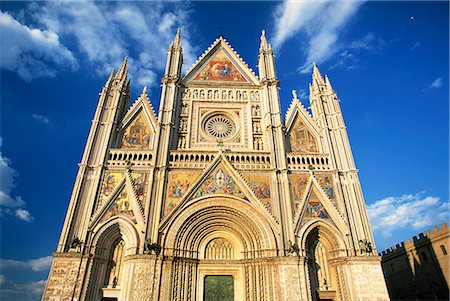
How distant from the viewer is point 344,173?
17.3 meters

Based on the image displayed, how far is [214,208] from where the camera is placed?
52.5 feet

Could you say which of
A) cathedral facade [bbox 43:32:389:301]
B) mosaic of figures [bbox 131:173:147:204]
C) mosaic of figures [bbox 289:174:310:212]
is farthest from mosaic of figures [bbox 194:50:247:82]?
mosaic of figures [bbox 131:173:147:204]

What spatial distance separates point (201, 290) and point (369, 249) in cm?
920

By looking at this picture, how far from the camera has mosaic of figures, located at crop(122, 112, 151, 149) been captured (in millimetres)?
18270

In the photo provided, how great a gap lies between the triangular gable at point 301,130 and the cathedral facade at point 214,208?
3.3 inches

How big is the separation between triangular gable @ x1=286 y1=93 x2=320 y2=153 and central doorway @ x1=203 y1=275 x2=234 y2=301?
30.1 ft

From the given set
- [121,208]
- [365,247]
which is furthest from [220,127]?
[365,247]

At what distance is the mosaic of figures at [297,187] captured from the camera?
53.3 feet

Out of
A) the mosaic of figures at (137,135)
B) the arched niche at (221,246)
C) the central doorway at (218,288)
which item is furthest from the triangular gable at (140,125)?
the central doorway at (218,288)

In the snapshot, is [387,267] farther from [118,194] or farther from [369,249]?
[118,194]

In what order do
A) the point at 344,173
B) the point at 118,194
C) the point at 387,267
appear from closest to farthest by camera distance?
the point at 118,194
the point at 344,173
the point at 387,267

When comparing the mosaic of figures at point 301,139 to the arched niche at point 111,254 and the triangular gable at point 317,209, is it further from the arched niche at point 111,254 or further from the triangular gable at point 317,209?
the arched niche at point 111,254

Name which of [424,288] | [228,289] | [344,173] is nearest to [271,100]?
[344,173]

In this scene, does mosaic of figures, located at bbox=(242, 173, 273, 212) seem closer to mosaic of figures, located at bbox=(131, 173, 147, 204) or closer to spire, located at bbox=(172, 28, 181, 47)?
mosaic of figures, located at bbox=(131, 173, 147, 204)
